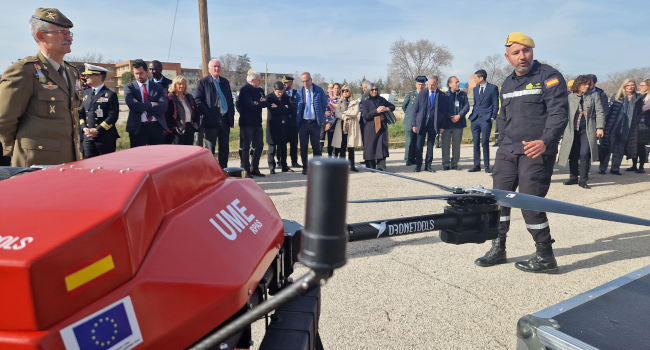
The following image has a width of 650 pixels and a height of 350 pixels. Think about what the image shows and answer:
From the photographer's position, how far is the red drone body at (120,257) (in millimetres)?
770

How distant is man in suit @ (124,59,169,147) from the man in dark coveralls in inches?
184

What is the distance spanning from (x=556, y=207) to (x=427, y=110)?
7527mm

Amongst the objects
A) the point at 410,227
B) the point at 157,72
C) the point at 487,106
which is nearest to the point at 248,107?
the point at 157,72

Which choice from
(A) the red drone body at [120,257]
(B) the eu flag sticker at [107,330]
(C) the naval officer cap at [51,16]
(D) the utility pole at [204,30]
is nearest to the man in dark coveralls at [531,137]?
(A) the red drone body at [120,257]

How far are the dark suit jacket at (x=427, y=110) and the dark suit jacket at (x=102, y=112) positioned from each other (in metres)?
5.93

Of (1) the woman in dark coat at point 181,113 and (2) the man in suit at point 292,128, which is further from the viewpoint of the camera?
(2) the man in suit at point 292,128

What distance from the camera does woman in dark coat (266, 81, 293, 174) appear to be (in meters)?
8.06

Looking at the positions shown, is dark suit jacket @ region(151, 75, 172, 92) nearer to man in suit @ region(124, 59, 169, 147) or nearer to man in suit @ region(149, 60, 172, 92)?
man in suit @ region(149, 60, 172, 92)

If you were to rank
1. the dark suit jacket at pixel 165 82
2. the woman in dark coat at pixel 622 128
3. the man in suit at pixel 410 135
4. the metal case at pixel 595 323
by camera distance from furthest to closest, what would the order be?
the man in suit at pixel 410 135, the woman in dark coat at pixel 622 128, the dark suit jacket at pixel 165 82, the metal case at pixel 595 323

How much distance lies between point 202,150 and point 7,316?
32.7 inches

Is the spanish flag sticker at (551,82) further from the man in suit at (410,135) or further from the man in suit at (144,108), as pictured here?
the man in suit at (410,135)

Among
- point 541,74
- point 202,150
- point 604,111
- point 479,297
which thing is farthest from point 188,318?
point 604,111

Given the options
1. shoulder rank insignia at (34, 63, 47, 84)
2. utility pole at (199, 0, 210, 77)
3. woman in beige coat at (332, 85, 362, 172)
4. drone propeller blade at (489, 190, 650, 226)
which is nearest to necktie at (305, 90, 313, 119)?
woman in beige coat at (332, 85, 362, 172)

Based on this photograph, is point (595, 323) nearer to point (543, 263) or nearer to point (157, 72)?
point (543, 263)
